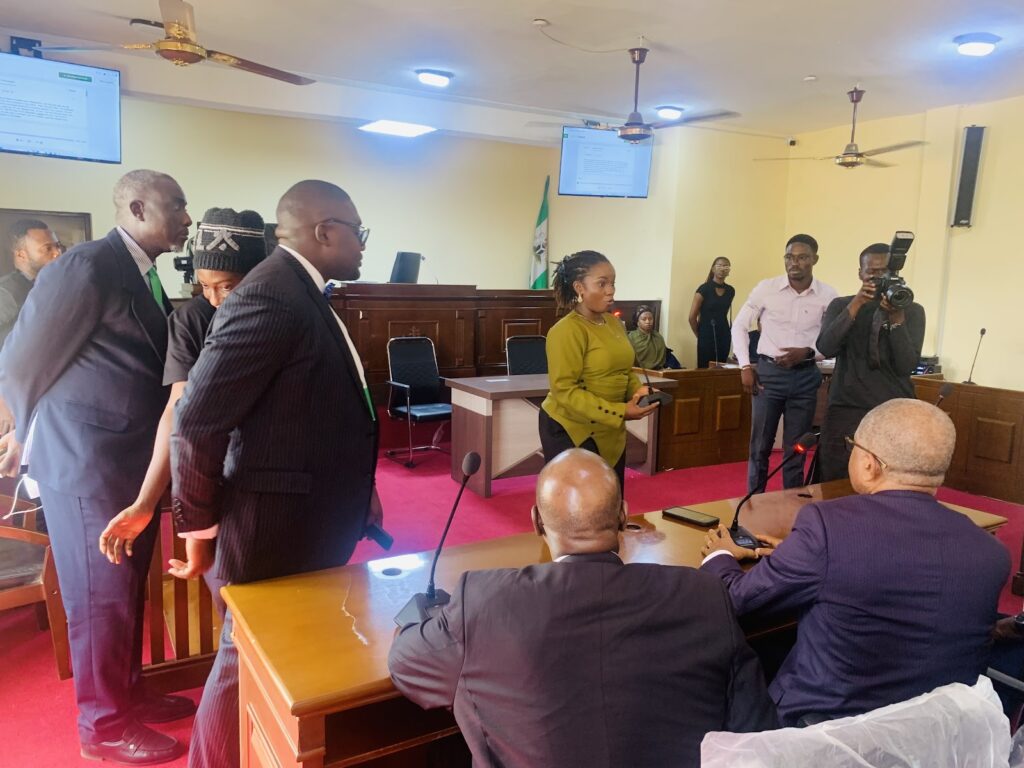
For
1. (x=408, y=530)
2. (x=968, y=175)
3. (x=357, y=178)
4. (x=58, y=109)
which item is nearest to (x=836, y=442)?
(x=408, y=530)

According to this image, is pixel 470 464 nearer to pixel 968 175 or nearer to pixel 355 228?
pixel 355 228

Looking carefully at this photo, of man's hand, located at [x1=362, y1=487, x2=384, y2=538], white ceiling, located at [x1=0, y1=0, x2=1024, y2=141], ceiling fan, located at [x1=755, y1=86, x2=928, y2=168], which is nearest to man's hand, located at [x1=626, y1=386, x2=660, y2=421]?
man's hand, located at [x1=362, y1=487, x2=384, y2=538]

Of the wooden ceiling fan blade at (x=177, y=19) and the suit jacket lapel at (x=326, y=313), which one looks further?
the wooden ceiling fan blade at (x=177, y=19)

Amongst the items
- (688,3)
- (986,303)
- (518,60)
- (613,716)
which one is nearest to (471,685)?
(613,716)

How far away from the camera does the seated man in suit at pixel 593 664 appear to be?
1011 millimetres

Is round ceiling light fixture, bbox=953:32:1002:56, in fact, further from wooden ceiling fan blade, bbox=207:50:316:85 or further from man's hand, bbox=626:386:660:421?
wooden ceiling fan blade, bbox=207:50:316:85

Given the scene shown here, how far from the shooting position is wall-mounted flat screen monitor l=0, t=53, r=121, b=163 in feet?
14.4

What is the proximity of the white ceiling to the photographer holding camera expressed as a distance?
1.96m

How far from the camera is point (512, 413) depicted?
15.2 ft

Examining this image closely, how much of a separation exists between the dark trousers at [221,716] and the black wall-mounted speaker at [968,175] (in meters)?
6.75

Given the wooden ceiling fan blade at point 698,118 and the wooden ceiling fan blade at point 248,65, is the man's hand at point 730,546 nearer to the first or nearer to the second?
the wooden ceiling fan blade at point 248,65

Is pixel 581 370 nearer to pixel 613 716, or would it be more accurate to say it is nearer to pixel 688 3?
pixel 613 716

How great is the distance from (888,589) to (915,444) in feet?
1.00

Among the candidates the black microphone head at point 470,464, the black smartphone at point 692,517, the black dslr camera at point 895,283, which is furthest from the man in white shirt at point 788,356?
the black microphone head at point 470,464
